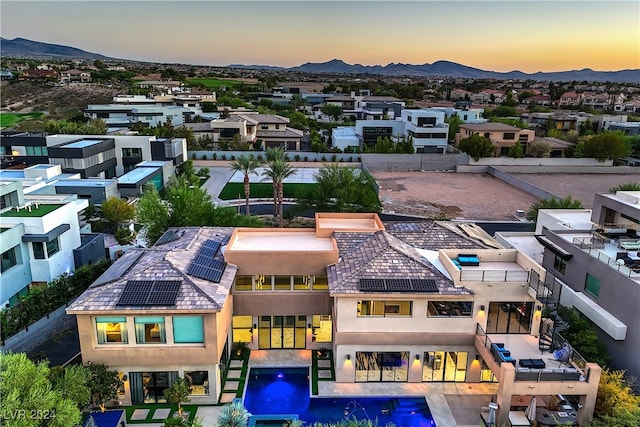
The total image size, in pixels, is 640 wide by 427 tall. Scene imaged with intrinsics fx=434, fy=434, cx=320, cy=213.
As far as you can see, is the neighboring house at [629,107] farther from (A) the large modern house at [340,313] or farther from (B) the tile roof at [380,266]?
(B) the tile roof at [380,266]

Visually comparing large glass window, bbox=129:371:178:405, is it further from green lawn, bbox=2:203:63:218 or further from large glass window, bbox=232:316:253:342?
green lawn, bbox=2:203:63:218

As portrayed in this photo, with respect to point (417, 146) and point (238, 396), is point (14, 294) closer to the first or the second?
point (238, 396)

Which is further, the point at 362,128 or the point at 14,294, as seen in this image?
the point at 362,128

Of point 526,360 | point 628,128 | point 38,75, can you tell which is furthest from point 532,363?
point 38,75

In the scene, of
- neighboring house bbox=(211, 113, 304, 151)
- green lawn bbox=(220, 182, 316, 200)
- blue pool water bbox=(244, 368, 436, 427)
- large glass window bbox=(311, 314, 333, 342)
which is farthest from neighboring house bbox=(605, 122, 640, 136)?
blue pool water bbox=(244, 368, 436, 427)

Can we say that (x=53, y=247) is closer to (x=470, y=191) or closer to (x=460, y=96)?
(x=470, y=191)

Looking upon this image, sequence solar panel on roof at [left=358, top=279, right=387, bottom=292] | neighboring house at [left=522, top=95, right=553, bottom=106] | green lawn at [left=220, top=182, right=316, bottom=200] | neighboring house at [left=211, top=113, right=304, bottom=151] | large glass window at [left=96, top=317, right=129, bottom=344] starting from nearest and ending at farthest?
large glass window at [left=96, top=317, right=129, bottom=344]
solar panel on roof at [left=358, top=279, right=387, bottom=292]
green lawn at [left=220, top=182, right=316, bottom=200]
neighboring house at [left=211, top=113, right=304, bottom=151]
neighboring house at [left=522, top=95, right=553, bottom=106]

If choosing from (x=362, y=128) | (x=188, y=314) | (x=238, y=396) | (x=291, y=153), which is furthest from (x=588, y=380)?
(x=362, y=128)
